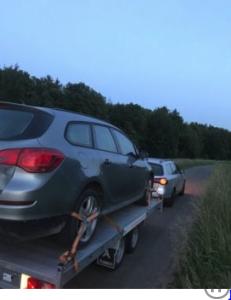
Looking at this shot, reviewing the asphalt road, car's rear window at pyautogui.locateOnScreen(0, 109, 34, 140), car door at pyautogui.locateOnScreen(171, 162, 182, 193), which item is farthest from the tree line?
car's rear window at pyautogui.locateOnScreen(0, 109, 34, 140)

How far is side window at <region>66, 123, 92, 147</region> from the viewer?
15.7 feet

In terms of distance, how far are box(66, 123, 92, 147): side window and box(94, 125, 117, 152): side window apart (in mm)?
231

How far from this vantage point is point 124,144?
6.77m

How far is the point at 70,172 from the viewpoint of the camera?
14.6 ft

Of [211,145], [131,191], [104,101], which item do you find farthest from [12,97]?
[211,145]

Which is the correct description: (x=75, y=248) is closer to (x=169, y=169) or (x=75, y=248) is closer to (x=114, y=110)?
(x=169, y=169)

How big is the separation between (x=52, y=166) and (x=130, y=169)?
253 centimetres

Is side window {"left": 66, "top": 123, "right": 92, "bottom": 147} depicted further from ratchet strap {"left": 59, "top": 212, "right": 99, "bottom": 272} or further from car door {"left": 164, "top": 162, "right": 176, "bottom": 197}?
car door {"left": 164, "top": 162, "right": 176, "bottom": 197}

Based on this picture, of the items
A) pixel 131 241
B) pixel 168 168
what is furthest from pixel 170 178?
pixel 131 241

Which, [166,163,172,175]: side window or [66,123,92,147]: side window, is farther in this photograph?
[166,163,172,175]: side window

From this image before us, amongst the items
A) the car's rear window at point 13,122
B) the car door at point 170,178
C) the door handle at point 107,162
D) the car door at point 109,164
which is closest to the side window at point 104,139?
the car door at point 109,164

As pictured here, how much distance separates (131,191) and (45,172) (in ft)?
9.07

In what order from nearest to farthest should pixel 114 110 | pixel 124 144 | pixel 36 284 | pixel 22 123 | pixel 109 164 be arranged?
pixel 36 284 → pixel 22 123 → pixel 109 164 → pixel 124 144 → pixel 114 110

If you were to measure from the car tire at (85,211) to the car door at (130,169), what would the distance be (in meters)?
1.10
